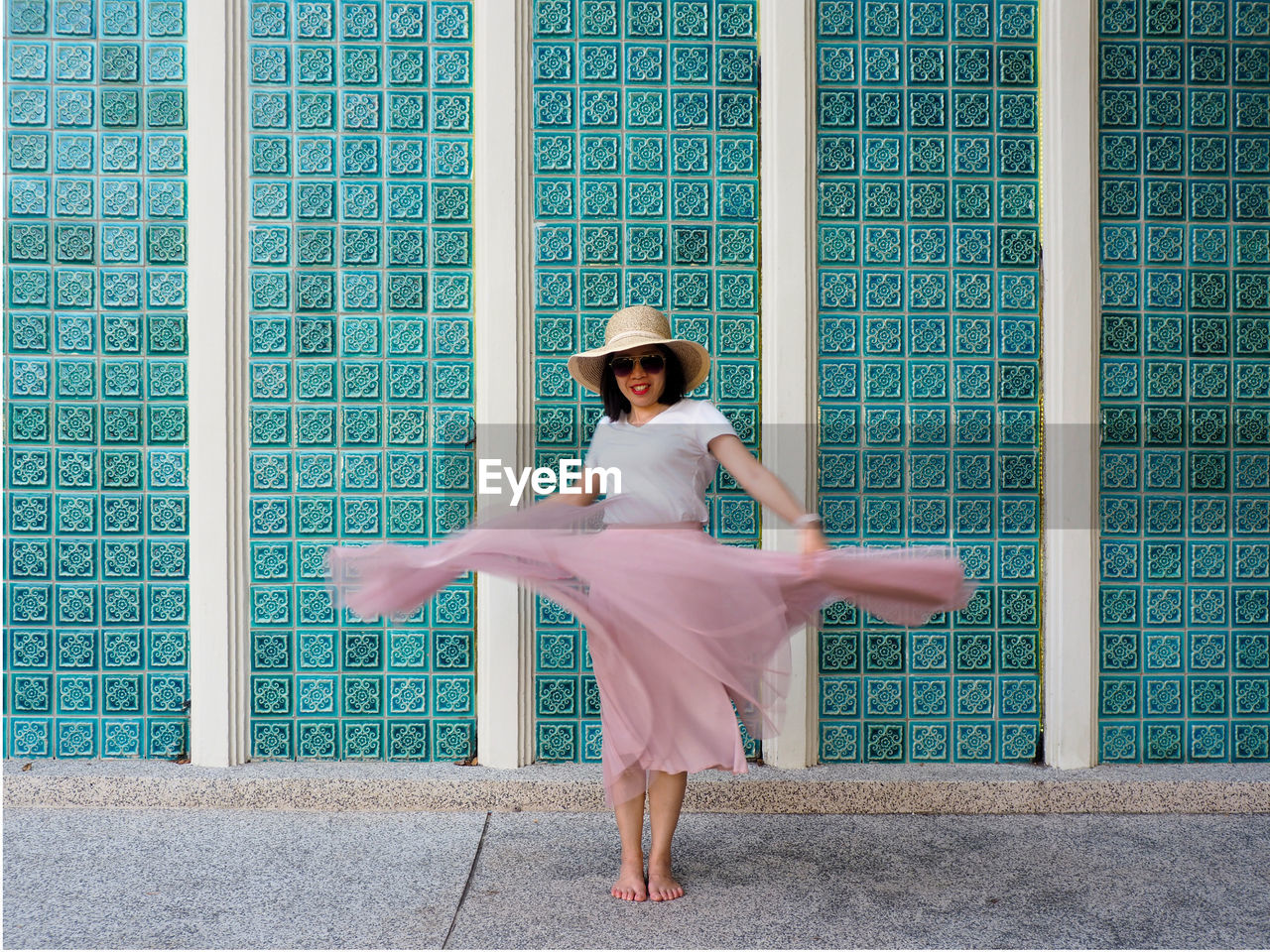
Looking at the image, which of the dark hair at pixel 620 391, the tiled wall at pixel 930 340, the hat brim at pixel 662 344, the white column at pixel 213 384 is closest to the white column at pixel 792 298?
the tiled wall at pixel 930 340

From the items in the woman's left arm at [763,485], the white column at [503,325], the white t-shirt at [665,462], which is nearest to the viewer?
the woman's left arm at [763,485]

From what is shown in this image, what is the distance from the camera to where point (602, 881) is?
3264 millimetres

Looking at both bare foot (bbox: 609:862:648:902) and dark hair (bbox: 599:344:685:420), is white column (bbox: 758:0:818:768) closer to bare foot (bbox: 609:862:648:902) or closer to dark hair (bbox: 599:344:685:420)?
dark hair (bbox: 599:344:685:420)

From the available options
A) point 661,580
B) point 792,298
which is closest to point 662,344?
point 661,580

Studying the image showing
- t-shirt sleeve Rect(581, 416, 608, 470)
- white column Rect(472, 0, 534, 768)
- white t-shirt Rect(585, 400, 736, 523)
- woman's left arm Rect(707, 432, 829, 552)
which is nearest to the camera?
woman's left arm Rect(707, 432, 829, 552)

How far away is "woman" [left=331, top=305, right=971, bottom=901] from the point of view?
2881 millimetres

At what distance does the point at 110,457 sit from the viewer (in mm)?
4230

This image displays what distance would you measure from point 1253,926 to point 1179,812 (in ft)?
3.76

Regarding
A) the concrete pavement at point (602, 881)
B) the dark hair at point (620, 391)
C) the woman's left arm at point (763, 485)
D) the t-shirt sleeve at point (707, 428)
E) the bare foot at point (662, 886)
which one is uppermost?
the dark hair at point (620, 391)

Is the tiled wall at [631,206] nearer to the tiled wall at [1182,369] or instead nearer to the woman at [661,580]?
the woman at [661,580]

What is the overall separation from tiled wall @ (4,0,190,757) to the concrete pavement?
58 cm

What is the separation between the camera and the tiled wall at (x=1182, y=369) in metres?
Result: 4.24

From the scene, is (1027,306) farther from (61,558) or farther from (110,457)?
(61,558)

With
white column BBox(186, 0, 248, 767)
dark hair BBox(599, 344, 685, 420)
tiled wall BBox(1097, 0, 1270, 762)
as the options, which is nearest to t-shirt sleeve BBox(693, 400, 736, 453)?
dark hair BBox(599, 344, 685, 420)
